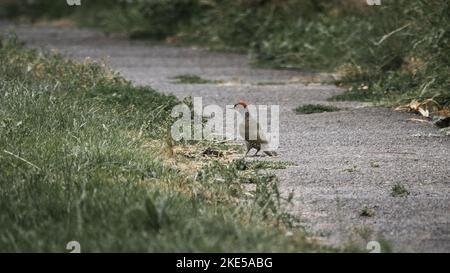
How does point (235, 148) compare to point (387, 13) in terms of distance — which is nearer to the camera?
point (235, 148)

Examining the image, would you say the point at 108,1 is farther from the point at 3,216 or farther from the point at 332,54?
the point at 3,216

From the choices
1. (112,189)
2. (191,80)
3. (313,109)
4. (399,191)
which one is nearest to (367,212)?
(399,191)

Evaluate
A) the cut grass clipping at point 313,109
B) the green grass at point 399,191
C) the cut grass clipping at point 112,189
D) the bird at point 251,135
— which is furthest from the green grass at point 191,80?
the green grass at point 399,191

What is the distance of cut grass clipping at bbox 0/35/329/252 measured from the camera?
19.4ft

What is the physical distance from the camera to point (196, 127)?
10078 millimetres

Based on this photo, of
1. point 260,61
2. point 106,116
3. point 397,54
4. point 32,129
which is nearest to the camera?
point 32,129

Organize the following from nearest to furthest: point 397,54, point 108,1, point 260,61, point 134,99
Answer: point 134,99 → point 397,54 → point 260,61 → point 108,1

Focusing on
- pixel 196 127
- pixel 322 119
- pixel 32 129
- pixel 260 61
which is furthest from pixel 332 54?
pixel 32 129

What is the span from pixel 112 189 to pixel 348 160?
286 cm

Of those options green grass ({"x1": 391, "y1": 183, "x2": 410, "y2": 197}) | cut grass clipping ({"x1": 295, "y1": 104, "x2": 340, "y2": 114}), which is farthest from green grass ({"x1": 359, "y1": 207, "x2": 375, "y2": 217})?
cut grass clipping ({"x1": 295, "y1": 104, "x2": 340, "y2": 114})

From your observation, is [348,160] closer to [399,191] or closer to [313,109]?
[399,191]

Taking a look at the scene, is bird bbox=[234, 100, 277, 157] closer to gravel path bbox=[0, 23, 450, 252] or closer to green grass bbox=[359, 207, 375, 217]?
gravel path bbox=[0, 23, 450, 252]

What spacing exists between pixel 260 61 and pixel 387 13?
3077 millimetres

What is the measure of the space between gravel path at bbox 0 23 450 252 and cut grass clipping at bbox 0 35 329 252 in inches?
14.8
